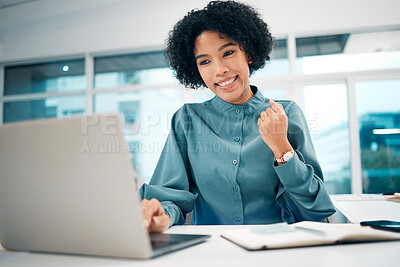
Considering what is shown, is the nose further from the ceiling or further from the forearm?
the ceiling

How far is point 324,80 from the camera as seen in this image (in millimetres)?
4969

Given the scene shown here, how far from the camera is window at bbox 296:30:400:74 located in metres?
4.84

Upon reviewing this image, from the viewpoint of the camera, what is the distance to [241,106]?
55.6 inches

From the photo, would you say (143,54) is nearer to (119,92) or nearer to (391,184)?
(119,92)

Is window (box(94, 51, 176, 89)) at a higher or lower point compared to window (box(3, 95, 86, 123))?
higher

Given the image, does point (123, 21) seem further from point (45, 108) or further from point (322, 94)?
point (322, 94)

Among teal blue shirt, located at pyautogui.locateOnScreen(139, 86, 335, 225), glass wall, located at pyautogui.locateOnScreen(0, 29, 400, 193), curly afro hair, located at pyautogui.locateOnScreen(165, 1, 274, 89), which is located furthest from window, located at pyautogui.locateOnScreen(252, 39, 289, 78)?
teal blue shirt, located at pyautogui.locateOnScreen(139, 86, 335, 225)

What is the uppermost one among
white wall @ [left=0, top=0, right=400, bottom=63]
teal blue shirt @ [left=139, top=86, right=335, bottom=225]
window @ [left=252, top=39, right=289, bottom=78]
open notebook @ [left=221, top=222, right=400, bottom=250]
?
white wall @ [left=0, top=0, right=400, bottom=63]

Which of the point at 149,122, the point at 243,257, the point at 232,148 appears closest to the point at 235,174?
the point at 232,148

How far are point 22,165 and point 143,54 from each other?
5.44m

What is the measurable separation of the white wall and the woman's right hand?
4469mm

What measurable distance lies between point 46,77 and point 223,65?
5988 mm

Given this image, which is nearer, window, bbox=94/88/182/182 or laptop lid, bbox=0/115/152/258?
laptop lid, bbox=0/115/152/258

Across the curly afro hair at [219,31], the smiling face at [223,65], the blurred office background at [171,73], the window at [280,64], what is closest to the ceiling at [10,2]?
the blurred office background at [171,73]
